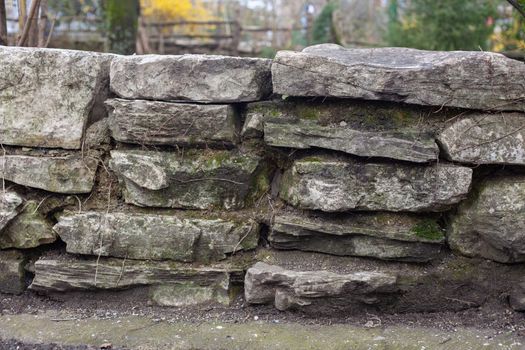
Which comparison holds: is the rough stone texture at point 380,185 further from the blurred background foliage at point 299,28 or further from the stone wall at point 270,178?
the blurred background foliage at point 299,28

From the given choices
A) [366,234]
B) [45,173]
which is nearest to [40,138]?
[45,173]

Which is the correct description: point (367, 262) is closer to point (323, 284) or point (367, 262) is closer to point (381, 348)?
point (323, 284)

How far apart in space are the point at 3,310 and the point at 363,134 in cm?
231

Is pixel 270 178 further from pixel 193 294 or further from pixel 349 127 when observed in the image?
pixel 193 294

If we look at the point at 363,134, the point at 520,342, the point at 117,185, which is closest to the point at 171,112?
the point at 117,185

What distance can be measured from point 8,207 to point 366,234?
2.10 meters

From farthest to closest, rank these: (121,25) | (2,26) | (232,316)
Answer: (121,25)
(2,26)
(232,316)

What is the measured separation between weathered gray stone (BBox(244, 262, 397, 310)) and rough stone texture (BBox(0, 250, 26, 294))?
1.38 meters

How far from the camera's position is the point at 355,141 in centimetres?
295

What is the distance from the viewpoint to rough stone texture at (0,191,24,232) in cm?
320

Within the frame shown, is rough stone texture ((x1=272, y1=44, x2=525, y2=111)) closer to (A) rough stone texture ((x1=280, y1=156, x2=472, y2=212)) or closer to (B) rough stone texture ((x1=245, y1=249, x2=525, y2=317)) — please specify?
(A) rough stone texture ((x1=280, y1=156, x2=472, y2=212))

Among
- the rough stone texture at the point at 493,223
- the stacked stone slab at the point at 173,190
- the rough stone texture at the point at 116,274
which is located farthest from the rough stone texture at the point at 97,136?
the rough stone texture at the point at 493,223

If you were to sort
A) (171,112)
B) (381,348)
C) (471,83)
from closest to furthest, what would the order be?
(381,348) → (471,83) → (171,112)

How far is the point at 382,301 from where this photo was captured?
9.90ft
